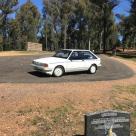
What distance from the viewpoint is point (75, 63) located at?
20.6 m

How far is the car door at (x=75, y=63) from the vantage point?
2021cm

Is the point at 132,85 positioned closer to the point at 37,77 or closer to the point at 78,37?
the point at 37,77

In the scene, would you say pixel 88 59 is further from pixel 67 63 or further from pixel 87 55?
pixel 67 63

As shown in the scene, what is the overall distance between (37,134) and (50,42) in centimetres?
8045

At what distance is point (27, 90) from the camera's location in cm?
1372

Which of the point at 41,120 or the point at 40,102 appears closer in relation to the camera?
the point at 41,120

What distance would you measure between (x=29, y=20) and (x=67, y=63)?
6297 centimetres

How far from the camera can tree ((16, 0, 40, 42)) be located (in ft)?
262

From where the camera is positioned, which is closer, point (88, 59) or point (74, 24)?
point (88, 59)

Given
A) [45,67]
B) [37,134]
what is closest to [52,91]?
[37,134]

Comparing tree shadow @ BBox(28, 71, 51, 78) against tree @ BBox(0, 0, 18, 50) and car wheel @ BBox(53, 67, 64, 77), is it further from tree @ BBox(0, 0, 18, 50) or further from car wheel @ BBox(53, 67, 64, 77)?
tree @ BBox(0, 0, 18, 50)

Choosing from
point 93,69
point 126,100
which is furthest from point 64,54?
point 126,100

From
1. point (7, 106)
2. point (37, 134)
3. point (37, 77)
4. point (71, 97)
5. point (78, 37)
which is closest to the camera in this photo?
point (37, 134)

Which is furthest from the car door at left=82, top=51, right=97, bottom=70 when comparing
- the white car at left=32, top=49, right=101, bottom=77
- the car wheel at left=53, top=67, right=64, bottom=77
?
the car wheel at left=53, top=67, right=64, bottom=77
